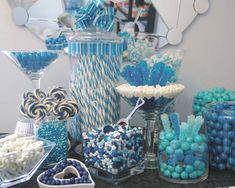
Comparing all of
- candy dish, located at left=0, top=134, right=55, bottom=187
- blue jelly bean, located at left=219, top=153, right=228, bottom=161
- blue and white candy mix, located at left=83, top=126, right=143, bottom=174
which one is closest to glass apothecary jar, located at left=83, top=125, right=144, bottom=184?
blue and white candy mix, located at left=83, top=126, right=143, bottom=174

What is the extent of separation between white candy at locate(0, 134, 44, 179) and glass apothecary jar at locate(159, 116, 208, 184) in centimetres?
30

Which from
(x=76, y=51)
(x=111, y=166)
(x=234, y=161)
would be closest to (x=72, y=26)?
(x=76, y=51)

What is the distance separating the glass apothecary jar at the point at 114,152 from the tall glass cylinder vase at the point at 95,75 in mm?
131

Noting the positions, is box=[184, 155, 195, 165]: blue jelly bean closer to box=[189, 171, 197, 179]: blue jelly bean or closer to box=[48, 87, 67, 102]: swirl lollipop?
box=[189, 171, 197, 179]: blue jelly bean

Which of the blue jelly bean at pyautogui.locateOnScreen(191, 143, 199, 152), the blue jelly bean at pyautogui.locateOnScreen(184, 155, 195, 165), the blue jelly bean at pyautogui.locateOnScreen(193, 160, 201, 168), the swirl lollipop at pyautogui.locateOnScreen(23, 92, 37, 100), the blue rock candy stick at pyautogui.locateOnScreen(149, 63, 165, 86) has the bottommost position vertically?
the blue jelly bean at pyautogui.locateOnScreen(193, 160, 201, 168)

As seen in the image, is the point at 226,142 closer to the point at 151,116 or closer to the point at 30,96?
the point at 151,116

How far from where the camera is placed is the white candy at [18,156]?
0.73 meters

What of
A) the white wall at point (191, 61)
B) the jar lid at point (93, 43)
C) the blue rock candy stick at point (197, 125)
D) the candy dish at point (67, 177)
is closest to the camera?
the candy dish at point (67, 177)

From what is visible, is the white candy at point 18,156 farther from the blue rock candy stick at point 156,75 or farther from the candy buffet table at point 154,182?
the blue rock candy stick at point 156,75

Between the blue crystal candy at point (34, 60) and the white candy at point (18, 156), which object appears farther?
the blue crystal candy at point (34, 60)

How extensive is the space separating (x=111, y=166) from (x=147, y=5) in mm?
630

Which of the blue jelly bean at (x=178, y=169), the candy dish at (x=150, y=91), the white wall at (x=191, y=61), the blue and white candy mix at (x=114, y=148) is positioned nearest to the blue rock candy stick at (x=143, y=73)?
the candy dish at (x=150, y=91)

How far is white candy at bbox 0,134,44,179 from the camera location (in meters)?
0.73

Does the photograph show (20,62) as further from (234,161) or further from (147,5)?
(234,161)
